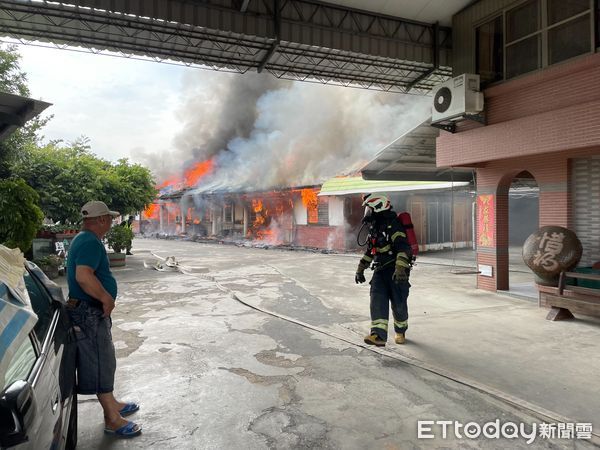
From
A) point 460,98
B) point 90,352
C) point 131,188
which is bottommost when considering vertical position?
point 90,352

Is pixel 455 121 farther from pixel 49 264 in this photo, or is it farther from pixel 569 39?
pixel 49 264

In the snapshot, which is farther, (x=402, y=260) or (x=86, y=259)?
(x=402, y=260)

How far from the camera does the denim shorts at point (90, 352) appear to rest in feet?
9.76

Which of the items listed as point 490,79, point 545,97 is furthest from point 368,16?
point 545,97

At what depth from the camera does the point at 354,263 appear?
1462 cm

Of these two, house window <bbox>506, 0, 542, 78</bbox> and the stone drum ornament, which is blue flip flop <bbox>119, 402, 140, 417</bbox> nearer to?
the stone drum ornament

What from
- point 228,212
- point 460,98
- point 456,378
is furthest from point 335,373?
point 228,212

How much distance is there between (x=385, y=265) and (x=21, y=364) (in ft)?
13.5

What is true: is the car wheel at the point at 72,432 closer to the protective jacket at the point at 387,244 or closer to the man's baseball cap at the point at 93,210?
the man's baseball cap at the point at 93,210

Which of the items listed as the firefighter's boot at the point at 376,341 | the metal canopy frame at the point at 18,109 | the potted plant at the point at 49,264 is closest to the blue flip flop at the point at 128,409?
the firefighter's boot at the point at 376,341

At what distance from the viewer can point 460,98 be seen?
8102 millimetres

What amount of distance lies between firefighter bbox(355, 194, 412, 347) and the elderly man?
302 centimetres

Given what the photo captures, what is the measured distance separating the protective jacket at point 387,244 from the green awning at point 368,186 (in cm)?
1024

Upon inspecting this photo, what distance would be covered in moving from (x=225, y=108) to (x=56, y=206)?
106ft
